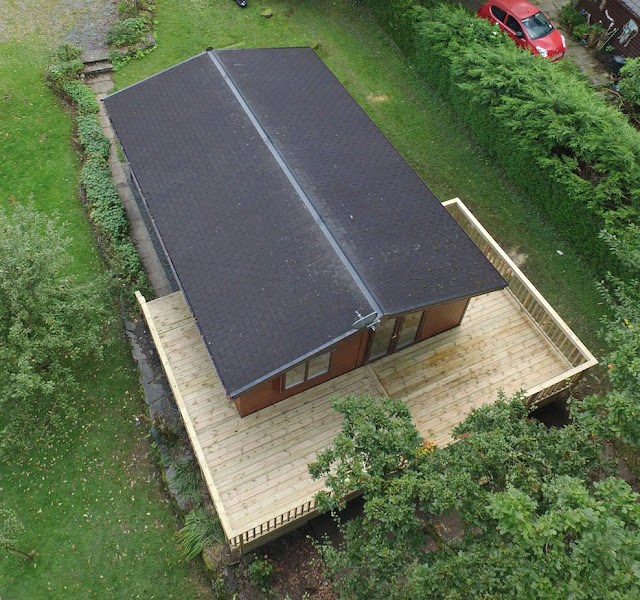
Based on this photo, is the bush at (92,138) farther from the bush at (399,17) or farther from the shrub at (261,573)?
the shrub at (261,573)

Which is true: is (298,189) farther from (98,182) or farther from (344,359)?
(98,182)

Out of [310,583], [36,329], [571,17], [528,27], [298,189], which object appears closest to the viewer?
[310,583]

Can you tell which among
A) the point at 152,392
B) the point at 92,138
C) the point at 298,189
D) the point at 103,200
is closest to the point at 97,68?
the point at 92,138

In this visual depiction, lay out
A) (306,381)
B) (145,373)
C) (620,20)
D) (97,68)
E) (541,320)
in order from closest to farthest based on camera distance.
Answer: (306,381), (541,320), (145,373), (620,20), (97,68)

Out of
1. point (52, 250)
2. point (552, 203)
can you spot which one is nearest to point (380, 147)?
point (552, 203)

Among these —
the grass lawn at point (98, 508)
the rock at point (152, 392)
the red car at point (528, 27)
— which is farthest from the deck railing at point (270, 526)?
the red car at point (528, 27)

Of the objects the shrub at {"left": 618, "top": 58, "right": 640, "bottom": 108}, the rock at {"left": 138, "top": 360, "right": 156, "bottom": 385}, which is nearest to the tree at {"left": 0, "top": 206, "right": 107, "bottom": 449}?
the rock at {"left": 138, "top": 360, "right": 156, "bottom": 385}

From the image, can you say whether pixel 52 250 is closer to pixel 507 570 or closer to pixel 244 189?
pixel 244 189
